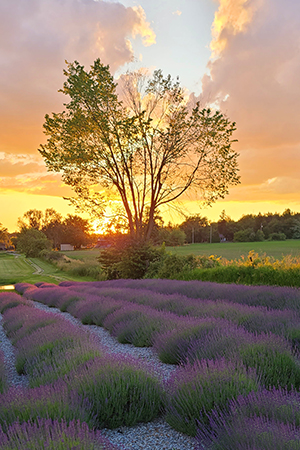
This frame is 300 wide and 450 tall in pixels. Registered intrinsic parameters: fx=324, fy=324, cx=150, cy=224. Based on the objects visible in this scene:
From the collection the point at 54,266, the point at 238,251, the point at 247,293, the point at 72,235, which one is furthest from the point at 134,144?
the point at 72,235

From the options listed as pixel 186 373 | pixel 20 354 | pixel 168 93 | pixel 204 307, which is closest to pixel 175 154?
pixel 168 93

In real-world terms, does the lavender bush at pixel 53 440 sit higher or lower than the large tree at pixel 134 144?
lower

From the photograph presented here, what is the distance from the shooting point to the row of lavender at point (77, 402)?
1845 millimetres

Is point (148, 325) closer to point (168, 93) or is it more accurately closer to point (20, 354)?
point (20, 354)

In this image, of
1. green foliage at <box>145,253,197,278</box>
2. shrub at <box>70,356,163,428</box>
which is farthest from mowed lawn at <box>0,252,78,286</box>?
shrub at <box>70,356,163,428</box>

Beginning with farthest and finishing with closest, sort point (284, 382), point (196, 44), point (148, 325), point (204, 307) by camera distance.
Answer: point (196, 44)
point (204, 307)
point (148, 325)
point (284, 382)

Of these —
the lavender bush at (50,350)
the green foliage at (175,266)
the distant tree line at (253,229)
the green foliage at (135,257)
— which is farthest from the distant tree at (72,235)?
the lavender bush at (50,350)

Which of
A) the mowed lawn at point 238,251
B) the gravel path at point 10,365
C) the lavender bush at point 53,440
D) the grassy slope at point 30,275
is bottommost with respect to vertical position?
the grassy slope at point 30,275

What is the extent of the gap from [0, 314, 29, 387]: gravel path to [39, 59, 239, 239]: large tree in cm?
1213

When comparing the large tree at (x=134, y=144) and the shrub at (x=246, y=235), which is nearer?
the large tree at (x=134, y=144)

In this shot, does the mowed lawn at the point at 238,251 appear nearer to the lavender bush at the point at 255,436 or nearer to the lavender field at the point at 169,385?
the lavender field at the point at 169,385

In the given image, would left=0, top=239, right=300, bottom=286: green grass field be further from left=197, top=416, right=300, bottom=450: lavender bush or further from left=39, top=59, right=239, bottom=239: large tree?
left=197, top=416, right=300, bottom=450: lavender bush

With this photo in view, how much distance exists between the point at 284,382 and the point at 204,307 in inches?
117

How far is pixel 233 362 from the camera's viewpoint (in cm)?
290
